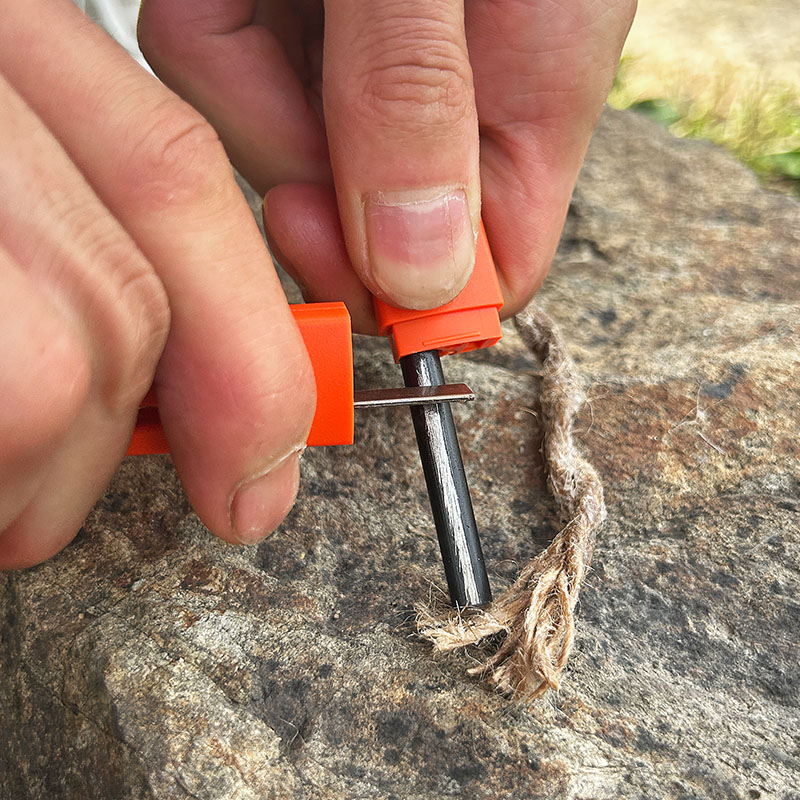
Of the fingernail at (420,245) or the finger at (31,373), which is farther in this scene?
the fingernail at (420,245)

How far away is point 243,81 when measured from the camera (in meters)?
0.98

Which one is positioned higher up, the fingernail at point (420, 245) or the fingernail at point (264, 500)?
the fingernail at point (420, 245)

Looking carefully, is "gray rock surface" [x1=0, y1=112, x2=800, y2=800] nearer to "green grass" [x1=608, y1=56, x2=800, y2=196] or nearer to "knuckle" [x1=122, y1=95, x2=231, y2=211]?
"knuckle" [x1=122, y1=95, x2=231, y2=211]

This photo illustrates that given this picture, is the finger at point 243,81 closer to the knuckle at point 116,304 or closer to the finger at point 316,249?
the finger at point 316,249

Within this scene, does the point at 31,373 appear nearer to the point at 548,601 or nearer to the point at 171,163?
the point at 171,163

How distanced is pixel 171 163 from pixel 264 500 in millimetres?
262

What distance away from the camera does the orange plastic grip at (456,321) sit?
779 millimetres

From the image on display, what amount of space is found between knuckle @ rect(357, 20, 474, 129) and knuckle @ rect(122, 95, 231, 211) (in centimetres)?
18

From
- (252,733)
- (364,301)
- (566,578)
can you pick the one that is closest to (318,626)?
(252,733)

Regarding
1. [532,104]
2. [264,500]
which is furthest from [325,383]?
[532,104]

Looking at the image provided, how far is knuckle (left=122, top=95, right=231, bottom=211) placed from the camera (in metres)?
0.60

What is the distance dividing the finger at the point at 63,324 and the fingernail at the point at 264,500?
0.10 m

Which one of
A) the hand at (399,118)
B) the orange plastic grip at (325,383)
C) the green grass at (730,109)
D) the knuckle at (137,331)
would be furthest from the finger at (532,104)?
the green grass at (730,109)

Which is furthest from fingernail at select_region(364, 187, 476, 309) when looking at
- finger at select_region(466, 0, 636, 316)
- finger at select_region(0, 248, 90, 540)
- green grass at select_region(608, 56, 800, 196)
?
green grass at select_region(608, 56, 800, 196)
